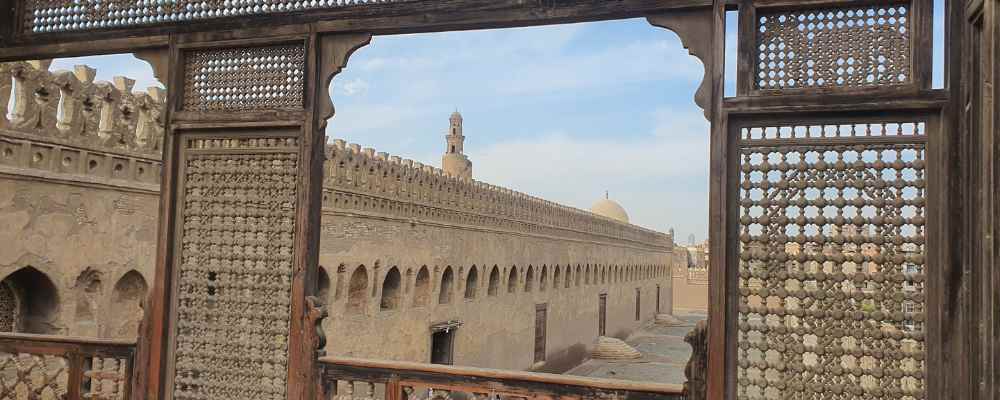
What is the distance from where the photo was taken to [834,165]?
3.36 m

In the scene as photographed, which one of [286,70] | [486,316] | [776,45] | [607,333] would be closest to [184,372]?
[286,70]

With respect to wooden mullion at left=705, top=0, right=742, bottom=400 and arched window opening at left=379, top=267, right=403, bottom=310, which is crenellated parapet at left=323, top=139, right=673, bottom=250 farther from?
wooden mullion at left=705, top=0, right=742, bottom=400

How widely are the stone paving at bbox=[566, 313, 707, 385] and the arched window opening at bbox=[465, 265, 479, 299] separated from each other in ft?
18.3

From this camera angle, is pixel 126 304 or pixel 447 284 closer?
pixel 126 304

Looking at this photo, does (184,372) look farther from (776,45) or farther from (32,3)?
(776,45)

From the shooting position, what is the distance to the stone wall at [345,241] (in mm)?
7785

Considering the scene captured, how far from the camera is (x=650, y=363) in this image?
82.9ft

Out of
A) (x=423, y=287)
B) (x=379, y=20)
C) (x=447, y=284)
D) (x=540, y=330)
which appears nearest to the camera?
(x=379, y=20)

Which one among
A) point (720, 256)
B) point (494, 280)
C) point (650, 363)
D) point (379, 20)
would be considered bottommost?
point (650, 363)

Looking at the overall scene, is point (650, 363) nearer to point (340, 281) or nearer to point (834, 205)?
point (340, 281)

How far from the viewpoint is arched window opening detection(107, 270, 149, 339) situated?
28.8 feet

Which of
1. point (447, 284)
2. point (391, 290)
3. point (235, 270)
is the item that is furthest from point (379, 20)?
point (447, 284)

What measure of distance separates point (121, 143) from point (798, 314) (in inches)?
315

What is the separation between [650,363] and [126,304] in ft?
63.1
